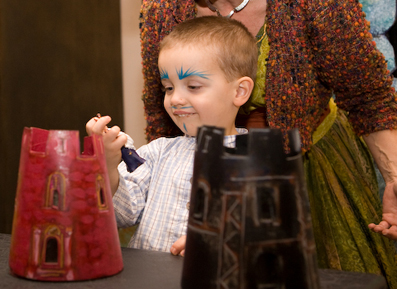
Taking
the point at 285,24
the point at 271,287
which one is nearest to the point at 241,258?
the point at 271,287

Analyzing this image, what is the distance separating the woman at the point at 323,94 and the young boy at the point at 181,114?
147 mm

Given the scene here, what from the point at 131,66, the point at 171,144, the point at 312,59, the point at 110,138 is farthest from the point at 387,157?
the point at 131,66

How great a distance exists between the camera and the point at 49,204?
0.44m

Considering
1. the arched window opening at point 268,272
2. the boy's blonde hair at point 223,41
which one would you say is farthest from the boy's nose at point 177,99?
the arched window opening at point 268,272

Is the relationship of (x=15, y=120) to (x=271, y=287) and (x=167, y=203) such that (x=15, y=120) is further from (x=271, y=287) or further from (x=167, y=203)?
(x=271, y=287)

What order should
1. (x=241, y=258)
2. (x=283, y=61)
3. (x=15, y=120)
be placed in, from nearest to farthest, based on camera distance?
(x=241, y=258) < (x=283, y=61) < (x=15, y=120)

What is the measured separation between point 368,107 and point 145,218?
2.05 feet

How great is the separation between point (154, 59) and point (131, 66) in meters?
1.10

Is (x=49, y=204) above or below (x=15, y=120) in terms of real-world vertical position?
below

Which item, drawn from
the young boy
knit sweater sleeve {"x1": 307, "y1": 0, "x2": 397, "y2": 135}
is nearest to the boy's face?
the young boy

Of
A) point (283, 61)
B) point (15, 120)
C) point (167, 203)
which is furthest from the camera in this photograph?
point (15, 120)

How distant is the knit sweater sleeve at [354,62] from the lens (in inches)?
39.4

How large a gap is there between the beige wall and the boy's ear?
129 centimetres

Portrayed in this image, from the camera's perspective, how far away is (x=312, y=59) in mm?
1072
